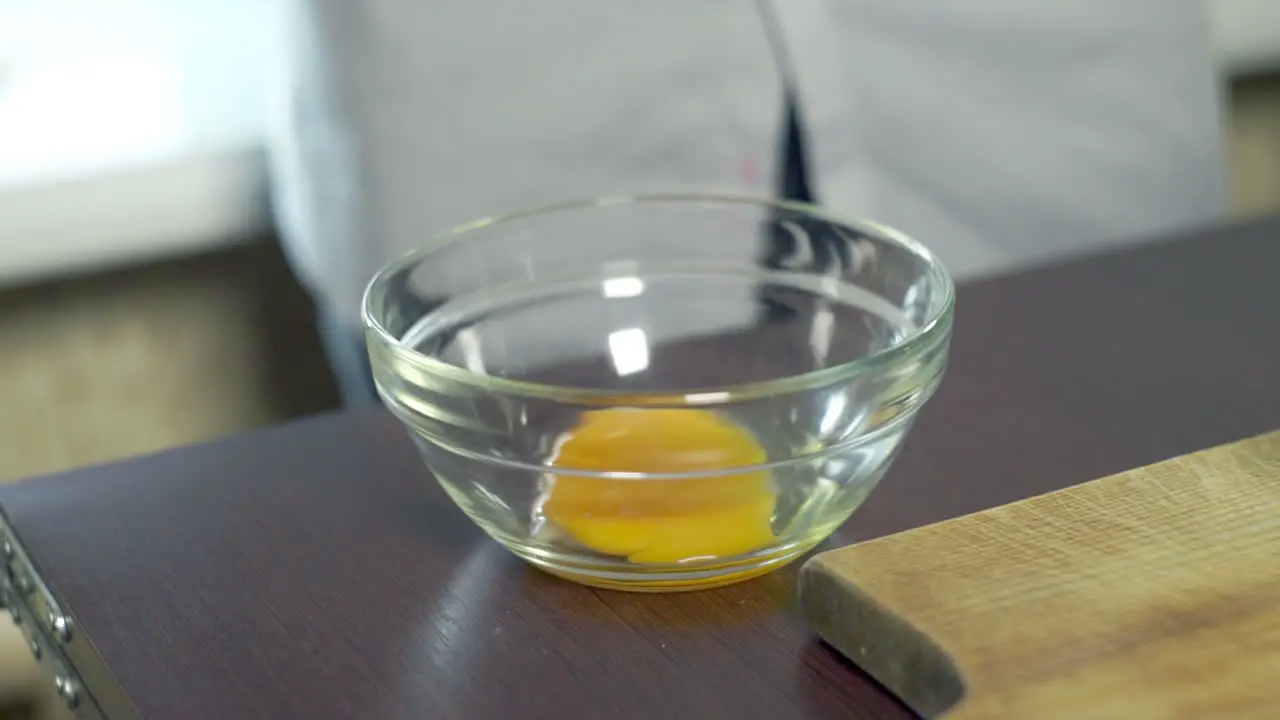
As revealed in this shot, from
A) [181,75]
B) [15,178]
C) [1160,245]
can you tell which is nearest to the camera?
[1160,245]

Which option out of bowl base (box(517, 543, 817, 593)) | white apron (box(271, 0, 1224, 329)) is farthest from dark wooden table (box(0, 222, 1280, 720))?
white apron (box(271, 0, 1224, 329))

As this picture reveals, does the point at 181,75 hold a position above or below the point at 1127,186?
above

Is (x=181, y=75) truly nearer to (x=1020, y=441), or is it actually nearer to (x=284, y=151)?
(x=284, y=151)

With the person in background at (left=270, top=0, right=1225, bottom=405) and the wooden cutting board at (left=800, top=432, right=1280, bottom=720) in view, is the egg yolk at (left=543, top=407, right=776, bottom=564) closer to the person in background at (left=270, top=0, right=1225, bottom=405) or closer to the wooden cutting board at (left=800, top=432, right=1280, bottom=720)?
the wooden cutting board at (left=800, top=432, right=1280, bottom=720)

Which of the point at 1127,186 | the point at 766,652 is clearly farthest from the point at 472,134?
the point at 766,652

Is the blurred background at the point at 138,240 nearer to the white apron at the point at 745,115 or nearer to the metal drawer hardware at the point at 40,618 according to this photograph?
the white apron at the point at 745,115

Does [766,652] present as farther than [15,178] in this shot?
No

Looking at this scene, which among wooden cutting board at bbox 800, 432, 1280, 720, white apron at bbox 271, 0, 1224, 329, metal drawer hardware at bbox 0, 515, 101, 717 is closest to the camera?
wooden cutting board at bbox 800, 432, 1280, 720
